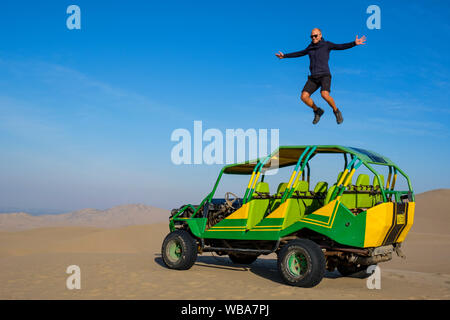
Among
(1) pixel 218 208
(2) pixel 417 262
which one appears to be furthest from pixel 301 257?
(2) pixel 417 262

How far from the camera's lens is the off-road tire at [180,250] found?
11.5 meters

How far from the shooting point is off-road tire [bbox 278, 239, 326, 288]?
886 cm

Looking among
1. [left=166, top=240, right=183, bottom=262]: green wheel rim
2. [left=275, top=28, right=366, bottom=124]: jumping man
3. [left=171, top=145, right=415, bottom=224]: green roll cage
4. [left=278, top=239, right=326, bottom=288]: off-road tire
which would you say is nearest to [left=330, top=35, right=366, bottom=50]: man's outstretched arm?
[left=275, top=28, right=366, bottom=124]: jumping man

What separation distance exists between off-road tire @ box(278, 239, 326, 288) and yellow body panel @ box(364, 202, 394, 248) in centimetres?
97

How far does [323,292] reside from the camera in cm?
869

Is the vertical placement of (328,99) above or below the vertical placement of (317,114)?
above

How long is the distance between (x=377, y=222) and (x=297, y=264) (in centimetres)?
181

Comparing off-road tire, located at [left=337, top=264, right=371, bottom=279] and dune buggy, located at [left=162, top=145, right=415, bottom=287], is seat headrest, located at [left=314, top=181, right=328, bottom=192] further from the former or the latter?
off-road tire, located at [left=337, top=264, right=371, bottom=279]

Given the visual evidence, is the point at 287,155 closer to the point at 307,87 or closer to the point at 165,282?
the point at 307,87

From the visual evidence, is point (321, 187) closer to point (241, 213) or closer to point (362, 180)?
point (362, 180)

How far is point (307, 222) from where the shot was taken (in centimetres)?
931

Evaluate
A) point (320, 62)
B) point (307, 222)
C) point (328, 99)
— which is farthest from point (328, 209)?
point (320, 62)
